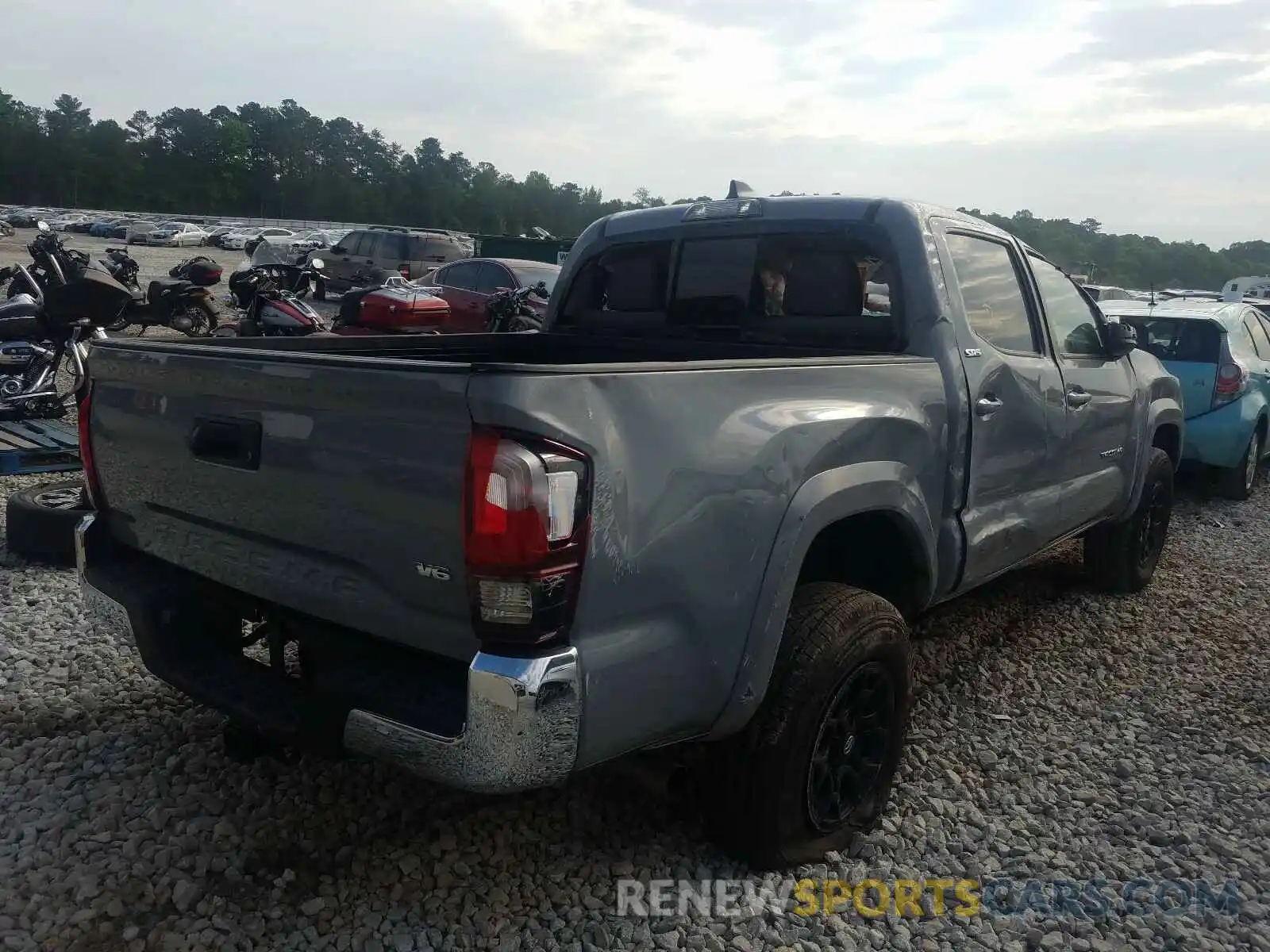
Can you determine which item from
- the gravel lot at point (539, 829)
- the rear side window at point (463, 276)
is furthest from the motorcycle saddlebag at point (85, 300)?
the rear side window at point (463, 276)

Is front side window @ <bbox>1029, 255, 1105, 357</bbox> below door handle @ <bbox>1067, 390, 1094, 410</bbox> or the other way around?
the other way around

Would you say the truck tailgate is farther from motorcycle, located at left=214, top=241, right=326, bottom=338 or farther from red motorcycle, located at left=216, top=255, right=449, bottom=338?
red motorcycle, located at left=216, top=255, right=449, bottom=338

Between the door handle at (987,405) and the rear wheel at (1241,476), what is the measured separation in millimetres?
5870

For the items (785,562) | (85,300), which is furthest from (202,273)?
(785,562)

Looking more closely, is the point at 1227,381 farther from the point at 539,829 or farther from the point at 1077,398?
the point at 539,829

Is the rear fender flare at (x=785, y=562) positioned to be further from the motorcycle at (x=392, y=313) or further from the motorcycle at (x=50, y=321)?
the motorcycle at (x=392, y=313)

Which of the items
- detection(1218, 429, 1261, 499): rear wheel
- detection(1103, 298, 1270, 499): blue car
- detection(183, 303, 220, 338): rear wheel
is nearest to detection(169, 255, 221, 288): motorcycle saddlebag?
detection(183, 303, 220, 338): rear wheel

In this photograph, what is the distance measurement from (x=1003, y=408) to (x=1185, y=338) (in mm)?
5613

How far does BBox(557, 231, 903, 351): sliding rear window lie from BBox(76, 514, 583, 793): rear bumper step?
2.01 m

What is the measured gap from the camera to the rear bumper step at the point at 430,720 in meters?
1.97

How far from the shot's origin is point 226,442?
2463mm

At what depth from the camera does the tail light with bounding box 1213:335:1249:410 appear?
7828 mm

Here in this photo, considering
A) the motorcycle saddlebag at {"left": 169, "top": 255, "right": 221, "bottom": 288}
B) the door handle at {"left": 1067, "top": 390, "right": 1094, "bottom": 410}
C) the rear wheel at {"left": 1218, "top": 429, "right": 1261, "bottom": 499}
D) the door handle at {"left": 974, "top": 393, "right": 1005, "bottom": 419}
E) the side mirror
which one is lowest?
the rear wheel at {"left": 1218, "top": 429, "right": 1261, "bottom": 499}

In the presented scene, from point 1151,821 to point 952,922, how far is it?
99 centimetres
